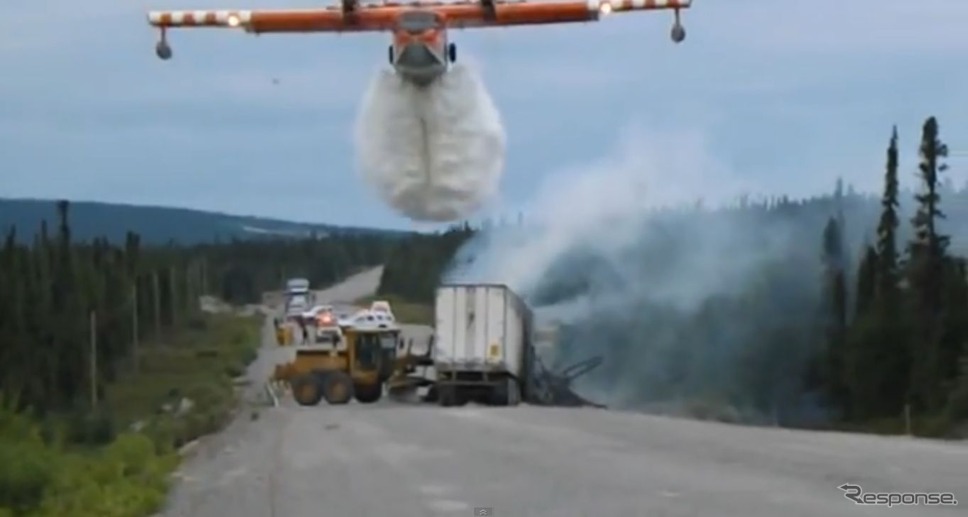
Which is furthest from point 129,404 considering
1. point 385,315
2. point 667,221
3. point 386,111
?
point 386,111

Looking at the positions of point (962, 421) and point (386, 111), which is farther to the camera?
point (962, 421)

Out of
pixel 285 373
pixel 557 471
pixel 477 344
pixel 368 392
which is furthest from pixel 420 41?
pixel 285 373

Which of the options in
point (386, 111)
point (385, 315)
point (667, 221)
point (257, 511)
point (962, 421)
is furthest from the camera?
point (667, 221)

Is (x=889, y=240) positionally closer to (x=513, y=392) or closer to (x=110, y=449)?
(x=513, y=392)

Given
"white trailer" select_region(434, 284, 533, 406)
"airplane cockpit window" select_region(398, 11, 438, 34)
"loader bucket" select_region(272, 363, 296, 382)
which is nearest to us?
"airplane cockpit window" select_region(398, 11, 438, 34)

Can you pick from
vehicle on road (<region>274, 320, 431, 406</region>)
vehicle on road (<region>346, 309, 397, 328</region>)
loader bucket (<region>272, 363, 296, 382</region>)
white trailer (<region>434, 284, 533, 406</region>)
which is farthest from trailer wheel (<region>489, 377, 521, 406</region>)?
loader bucket (<region>272, 363, 296, 382</region>)

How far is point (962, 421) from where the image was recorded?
53969mm

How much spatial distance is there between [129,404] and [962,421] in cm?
3157

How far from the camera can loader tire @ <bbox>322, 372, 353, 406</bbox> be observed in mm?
55688

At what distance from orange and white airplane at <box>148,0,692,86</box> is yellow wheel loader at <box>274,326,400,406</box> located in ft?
74.7

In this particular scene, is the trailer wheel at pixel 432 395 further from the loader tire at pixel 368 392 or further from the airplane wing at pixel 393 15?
the airplane wing at pixel 393 15

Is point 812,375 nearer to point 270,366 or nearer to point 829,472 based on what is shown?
point 270,366

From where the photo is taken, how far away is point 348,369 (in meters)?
56.6

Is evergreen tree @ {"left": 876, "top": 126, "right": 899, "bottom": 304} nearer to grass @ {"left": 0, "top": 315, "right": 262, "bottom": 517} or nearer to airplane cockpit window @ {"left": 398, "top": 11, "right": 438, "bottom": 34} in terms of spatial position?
grass @ {"left": 0, "top": 315, "right": 262, "bottom": 517}
